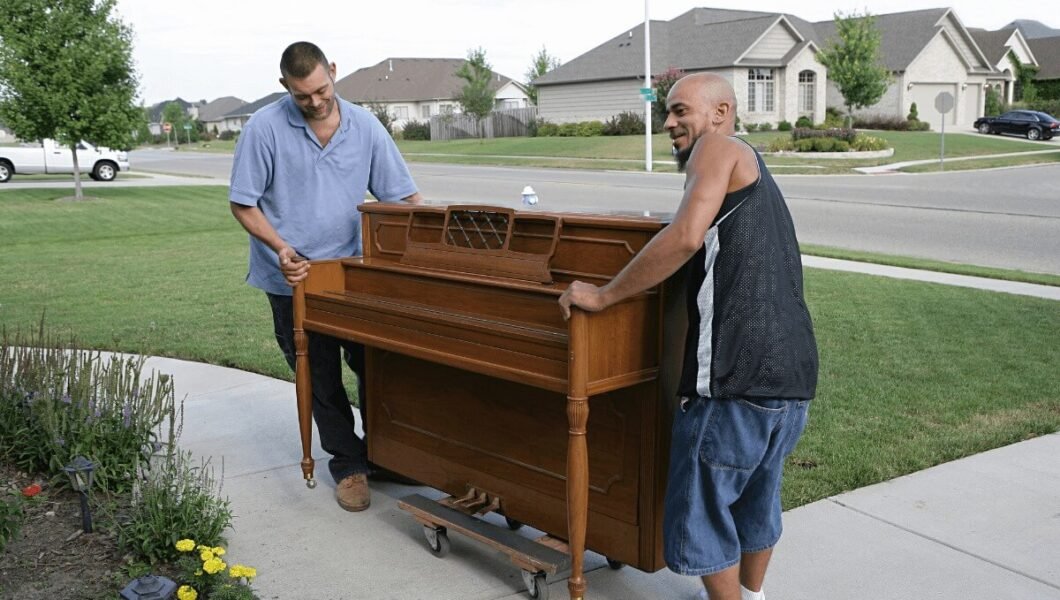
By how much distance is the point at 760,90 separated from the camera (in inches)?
1809

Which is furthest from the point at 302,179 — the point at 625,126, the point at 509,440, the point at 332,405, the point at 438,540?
the point at 625,126

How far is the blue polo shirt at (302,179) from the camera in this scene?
471 cm

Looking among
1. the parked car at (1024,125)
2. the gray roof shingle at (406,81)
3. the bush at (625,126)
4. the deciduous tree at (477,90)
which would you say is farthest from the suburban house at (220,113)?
the parked car at (1024,125)

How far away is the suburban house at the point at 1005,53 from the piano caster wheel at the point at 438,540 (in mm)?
60092

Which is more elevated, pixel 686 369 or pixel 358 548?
pixel 686 369

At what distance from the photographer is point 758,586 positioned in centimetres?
345

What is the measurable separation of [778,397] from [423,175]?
90.0ft

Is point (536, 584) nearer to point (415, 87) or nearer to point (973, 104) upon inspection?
point (973, 104)

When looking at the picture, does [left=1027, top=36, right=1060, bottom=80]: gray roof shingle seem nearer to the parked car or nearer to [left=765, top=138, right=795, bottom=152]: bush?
the parked car

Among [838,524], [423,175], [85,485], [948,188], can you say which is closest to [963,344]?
[838,524]

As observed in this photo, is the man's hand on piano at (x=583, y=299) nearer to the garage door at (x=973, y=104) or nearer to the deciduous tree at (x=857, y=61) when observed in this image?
the deciduous tree at (x=857, y=61)

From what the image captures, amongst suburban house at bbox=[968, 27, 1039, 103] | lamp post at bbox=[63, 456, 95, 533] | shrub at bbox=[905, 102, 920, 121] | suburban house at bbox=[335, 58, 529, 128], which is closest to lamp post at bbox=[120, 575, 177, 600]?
lamp post at bbox=[63, 456, 95, 533]

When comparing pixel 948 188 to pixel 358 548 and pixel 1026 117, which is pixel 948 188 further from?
pixel 1026 117

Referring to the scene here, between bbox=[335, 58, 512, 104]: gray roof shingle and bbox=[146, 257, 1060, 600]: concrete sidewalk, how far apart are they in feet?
233
